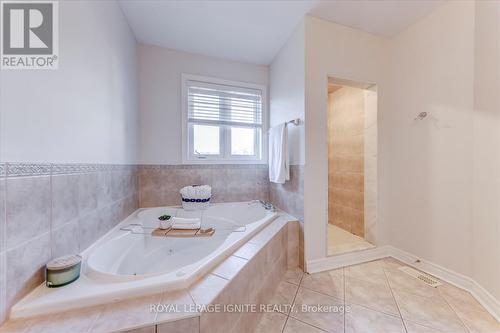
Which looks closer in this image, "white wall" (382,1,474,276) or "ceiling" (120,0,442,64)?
"white wall" (382,1,474,276)

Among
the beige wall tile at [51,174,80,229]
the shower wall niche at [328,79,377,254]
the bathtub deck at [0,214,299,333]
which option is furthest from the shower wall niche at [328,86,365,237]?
the beige wall tile at [51,174,80,229]

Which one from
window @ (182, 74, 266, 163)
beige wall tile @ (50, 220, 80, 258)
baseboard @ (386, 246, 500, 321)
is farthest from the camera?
window @ (182, 74, 266, 163)

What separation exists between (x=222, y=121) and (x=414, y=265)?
259cm

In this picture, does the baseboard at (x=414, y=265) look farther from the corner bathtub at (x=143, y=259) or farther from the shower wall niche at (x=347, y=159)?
the corner bathtub at (x=143, y=259)

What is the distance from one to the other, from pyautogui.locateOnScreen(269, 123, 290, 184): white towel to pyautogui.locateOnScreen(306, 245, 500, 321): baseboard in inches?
33.8

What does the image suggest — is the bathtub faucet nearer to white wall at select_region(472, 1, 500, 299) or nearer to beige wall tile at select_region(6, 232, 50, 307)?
white wall at select_region(472, 1, 500, 299)

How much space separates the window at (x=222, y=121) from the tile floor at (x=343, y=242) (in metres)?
1.32

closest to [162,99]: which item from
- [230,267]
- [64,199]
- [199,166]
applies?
[199,166]

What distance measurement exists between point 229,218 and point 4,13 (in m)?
2.10

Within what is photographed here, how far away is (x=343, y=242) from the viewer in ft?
7.28

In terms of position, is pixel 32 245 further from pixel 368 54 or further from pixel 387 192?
pixel 368 54

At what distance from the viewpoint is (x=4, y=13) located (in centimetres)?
79

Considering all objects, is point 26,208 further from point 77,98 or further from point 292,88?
point 292,88

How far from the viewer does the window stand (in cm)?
245
